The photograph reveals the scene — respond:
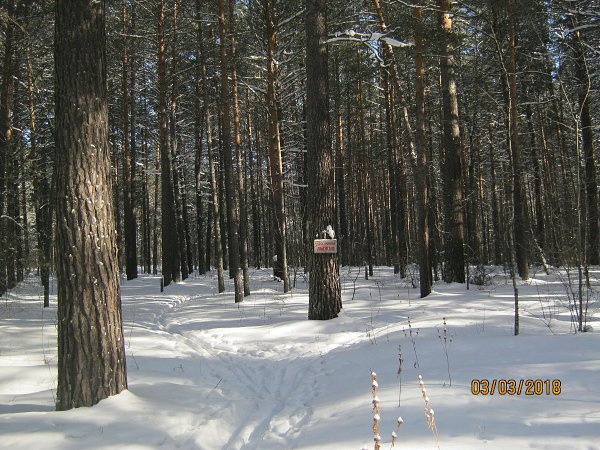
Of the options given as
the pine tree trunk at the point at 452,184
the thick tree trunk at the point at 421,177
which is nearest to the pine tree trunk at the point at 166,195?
the thick tree trunk at the point at 421,177

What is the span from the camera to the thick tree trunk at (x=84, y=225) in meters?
3.64

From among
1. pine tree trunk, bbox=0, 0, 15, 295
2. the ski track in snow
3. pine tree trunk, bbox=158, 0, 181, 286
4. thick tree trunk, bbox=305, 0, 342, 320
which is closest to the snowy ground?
the ski track in snow

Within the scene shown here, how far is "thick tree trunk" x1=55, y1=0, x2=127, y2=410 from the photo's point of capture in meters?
3.64

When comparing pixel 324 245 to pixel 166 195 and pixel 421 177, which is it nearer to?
pixel 421 177

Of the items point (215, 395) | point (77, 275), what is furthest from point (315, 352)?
point (77, 275)

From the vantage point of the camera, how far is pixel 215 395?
4.59 metres

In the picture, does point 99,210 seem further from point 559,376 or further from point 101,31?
point 559,376

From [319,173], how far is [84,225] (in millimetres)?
4749

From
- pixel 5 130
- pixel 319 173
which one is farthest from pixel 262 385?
pixel 5 130

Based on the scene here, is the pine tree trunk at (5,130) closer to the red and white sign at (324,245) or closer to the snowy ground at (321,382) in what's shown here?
the snowy ground at (321,382)

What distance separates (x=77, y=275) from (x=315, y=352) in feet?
12.5

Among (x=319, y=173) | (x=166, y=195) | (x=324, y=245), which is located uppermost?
(x=166, y=195)

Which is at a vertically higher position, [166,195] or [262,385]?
[166,195]
